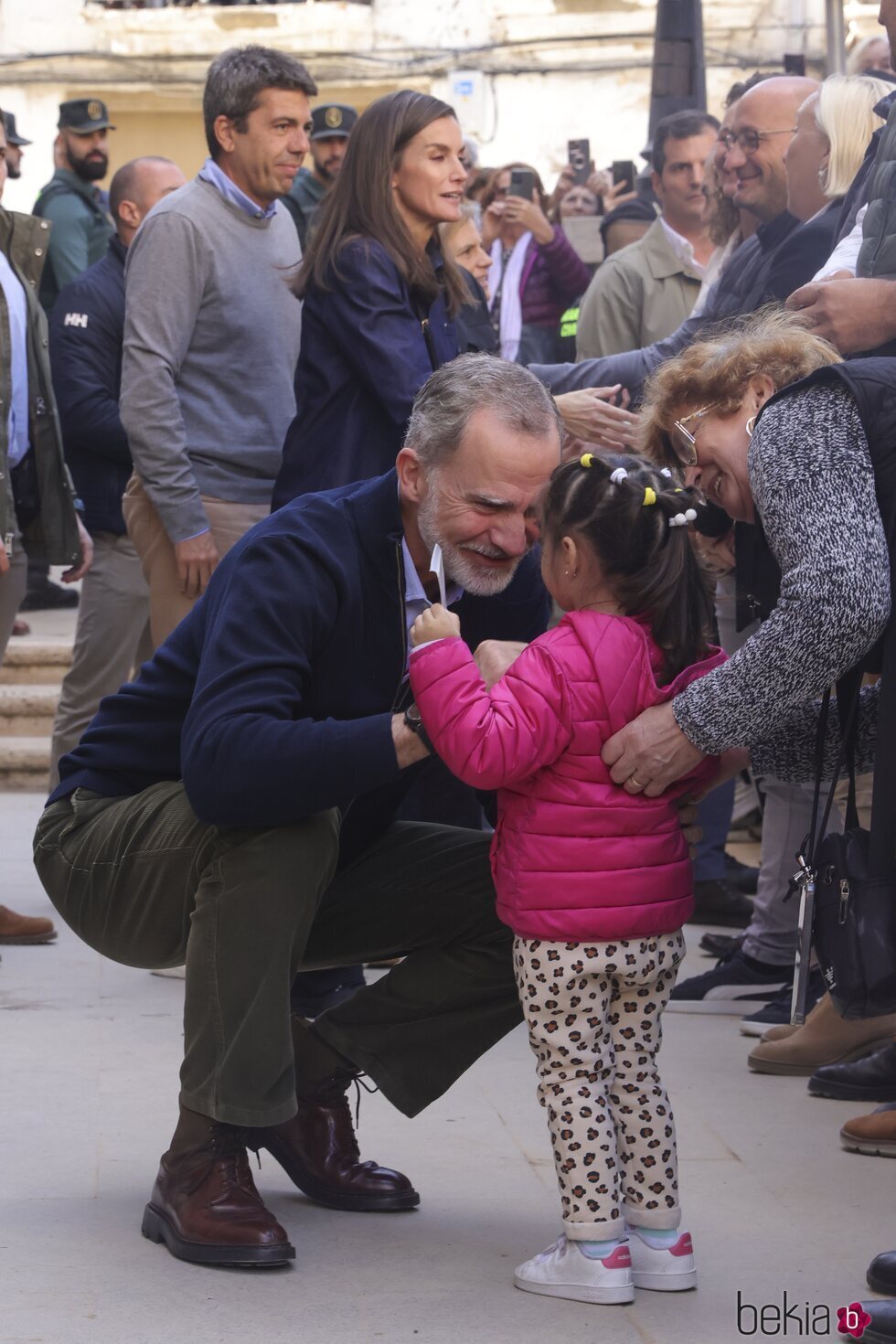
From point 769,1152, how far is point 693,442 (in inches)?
50.3

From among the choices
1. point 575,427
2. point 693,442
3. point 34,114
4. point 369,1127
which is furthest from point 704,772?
point 34,114

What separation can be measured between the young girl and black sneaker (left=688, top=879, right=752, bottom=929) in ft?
7.67

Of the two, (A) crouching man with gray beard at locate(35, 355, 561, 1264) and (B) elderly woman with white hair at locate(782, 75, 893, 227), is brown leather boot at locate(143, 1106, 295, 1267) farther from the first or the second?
(B) elderly woman with white hair at locate(782, 75, 893, 227)

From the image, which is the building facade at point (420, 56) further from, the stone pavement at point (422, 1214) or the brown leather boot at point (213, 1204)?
the brown leather boot at point (213, 1204)

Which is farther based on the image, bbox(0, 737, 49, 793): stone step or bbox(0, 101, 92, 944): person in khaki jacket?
bbox(0, 737, 49, 793): stone step

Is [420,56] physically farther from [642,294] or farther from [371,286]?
[371,286]

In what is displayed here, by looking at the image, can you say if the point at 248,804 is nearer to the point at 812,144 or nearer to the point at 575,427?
the point at 575,427

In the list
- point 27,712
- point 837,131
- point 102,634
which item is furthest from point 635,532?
point 27,712

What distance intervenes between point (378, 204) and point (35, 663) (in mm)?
3998

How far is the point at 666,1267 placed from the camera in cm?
261

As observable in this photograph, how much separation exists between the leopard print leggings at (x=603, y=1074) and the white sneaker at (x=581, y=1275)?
34 mm

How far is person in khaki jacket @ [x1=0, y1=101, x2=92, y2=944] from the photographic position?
4863mm

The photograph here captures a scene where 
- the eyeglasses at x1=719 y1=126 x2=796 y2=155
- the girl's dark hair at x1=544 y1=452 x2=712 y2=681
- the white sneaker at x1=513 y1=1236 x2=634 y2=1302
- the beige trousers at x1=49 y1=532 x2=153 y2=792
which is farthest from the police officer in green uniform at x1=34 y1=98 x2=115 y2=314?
the white sneaker at x1=513 y1=1236 x2=634 y2=1302

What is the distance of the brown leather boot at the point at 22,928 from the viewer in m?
4.75
